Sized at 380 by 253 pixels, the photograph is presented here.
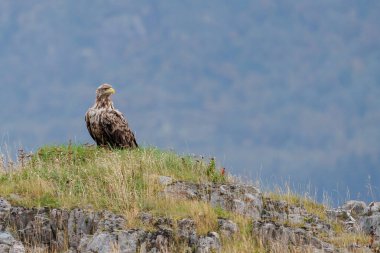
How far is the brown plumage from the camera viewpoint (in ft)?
82.8

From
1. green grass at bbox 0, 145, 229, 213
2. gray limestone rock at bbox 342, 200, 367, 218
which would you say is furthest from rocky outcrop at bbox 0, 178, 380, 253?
gray limestone rock at bbox 342, 200, 367, 218

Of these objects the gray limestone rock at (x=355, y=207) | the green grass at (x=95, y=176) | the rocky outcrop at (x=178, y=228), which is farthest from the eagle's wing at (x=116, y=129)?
the gray limestone rock at (x=355, y=207)

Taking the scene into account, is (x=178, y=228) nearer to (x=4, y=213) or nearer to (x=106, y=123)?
(x=4, y=213)

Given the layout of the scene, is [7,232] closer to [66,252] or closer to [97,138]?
[66,252]

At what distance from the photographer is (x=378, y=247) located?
18547 mm

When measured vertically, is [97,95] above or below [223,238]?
above

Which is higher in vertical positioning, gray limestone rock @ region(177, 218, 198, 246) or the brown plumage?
the brown plumage

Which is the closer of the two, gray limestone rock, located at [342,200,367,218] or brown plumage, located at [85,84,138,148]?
gray limestone rock, located at [342,200,367,218]

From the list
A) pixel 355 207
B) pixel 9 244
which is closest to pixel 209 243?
pixel 9 244

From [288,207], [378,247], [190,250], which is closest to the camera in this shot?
[190,250]

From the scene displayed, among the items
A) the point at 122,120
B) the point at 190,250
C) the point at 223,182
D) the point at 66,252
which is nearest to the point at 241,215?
the point at 223,182

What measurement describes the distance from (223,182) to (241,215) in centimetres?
180

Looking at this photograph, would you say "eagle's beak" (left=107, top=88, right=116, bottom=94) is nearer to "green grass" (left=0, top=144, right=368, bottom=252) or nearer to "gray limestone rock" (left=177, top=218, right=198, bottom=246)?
"green grass" (left=0, top=144, right=368, bottom=252)

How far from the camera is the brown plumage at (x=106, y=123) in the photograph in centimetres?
2525
